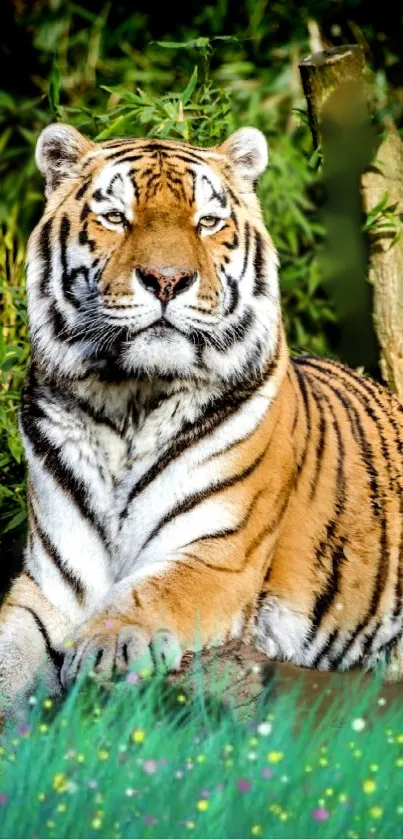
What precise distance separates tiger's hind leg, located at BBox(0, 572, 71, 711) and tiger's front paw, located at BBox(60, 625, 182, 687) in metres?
0.29

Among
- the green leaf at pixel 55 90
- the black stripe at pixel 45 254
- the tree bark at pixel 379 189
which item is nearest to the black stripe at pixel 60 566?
the black stripe at pixel 45 254

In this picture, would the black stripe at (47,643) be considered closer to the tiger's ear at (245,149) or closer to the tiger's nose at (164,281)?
the tiger's nose at (164,281)

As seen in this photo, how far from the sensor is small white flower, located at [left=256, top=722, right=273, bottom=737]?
9.56ft

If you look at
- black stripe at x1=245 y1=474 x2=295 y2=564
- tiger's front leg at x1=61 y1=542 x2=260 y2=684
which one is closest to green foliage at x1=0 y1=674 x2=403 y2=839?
tiger's front leg at x1=61 y1=542 x2=260 y2=684

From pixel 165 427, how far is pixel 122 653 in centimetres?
72

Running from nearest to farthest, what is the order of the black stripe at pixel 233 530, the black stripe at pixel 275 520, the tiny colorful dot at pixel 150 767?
the tiny colorful dot at pixel 150 767 < the black stripe at pixel 233 530 < the black stripe at pixel 275 520

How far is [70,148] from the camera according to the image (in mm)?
4082

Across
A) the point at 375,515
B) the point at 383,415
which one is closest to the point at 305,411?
the point at 375,515

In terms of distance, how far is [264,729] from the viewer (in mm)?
2912

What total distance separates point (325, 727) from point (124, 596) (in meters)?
0.65

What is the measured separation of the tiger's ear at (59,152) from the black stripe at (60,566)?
2.93 ft

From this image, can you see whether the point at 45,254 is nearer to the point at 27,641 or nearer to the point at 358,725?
the point at 27,641

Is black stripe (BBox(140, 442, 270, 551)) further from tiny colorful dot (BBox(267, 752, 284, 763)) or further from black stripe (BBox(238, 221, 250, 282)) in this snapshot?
tiny colorful dot (BBox(267, 752, 284, 763))

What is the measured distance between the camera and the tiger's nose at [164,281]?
358 cm
